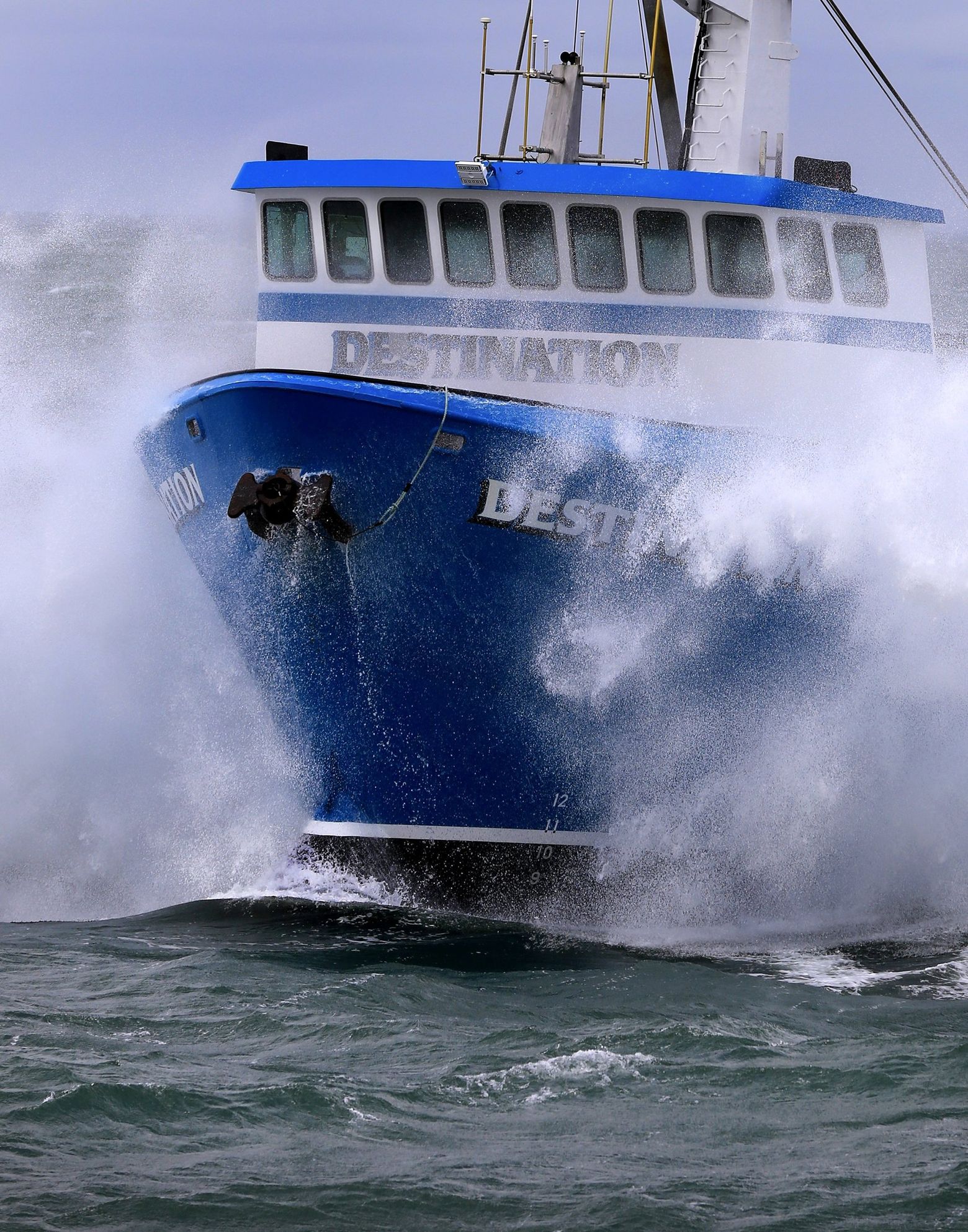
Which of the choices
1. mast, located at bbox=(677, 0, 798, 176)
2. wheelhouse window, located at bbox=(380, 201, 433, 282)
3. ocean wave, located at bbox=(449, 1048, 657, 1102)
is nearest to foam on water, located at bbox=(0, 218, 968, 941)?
wheelhouse window, located at bbox=(380, 201, 433, 282)

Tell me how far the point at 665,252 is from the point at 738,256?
0.50 metres

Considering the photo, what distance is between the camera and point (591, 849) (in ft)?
34.6

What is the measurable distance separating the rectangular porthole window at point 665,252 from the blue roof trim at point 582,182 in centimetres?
16

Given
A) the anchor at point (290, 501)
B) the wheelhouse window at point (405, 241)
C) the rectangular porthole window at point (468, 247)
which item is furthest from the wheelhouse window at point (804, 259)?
the anchor at point (290, 501)

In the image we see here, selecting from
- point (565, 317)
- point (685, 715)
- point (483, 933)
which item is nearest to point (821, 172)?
point (565, 317)

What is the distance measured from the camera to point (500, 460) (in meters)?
9.37

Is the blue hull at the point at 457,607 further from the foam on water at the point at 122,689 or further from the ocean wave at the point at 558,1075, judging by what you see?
the ocean wave at the point at 558,1075

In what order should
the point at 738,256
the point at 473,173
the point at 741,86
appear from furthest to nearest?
the point at 741,86
the point at 738,256
the point at 473,173

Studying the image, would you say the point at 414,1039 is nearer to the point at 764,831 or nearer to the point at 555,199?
the point at 764,831

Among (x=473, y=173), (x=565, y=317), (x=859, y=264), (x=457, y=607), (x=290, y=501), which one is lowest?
(x=457, y=607)

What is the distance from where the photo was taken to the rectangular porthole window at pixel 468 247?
1030cm

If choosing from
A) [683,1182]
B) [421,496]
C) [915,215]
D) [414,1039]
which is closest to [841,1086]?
[683,1182]

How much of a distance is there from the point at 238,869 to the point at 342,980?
2744 mm

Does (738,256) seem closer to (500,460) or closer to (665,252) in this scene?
(665,252)
